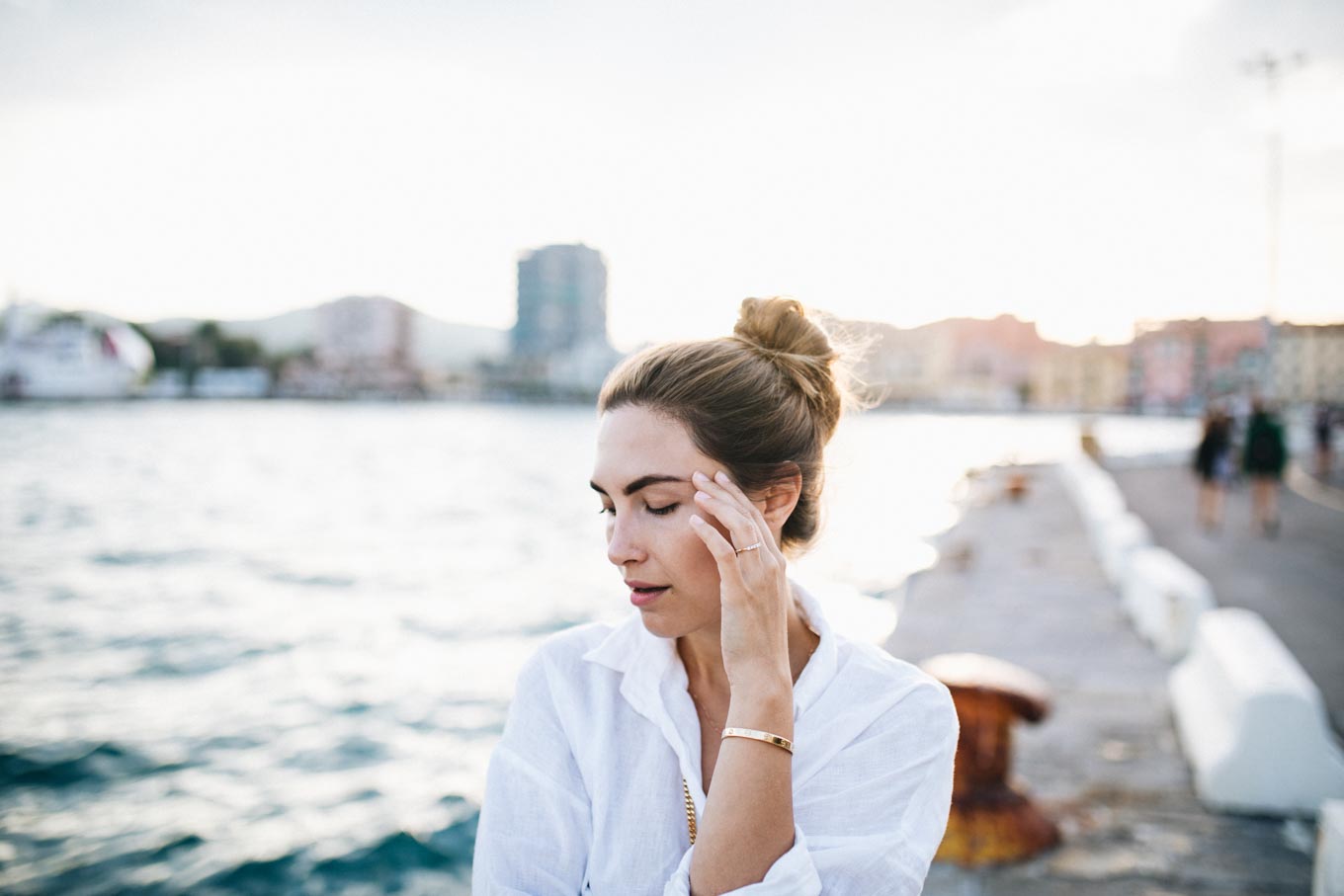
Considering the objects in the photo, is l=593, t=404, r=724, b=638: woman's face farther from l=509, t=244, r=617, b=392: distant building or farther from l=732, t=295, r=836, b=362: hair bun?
l=509, t=244, r=617, b=392: distant building

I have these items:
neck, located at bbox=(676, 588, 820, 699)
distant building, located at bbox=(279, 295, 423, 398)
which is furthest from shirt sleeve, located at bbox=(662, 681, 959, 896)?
distant building, located at bbox=(279, 295, 423, 398)

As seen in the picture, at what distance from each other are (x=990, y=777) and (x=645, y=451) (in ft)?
10.3

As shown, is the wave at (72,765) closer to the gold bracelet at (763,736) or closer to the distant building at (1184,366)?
the gold bracelet at (763,736)

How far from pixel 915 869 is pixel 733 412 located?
92cm

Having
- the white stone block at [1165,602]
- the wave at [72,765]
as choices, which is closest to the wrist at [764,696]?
the white stone block at [1165,602]

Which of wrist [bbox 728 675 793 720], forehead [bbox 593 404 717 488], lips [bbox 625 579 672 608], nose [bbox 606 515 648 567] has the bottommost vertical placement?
wrist [bbox 728 675 793 720]

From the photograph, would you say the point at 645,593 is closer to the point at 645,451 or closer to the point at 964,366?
the point at 645,451

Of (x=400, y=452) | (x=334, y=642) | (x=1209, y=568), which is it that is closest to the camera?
(x=1209, y=568)

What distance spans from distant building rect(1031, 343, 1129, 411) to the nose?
156466 millimetres

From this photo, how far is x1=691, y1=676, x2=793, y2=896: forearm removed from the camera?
1.38m

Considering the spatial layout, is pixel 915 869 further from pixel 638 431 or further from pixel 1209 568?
pixel 1209 568

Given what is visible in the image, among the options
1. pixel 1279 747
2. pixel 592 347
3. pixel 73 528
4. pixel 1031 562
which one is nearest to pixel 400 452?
pixel 73 528

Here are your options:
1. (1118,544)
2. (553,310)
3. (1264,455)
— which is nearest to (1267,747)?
(1118,544)

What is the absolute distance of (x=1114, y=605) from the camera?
8.93 meters
